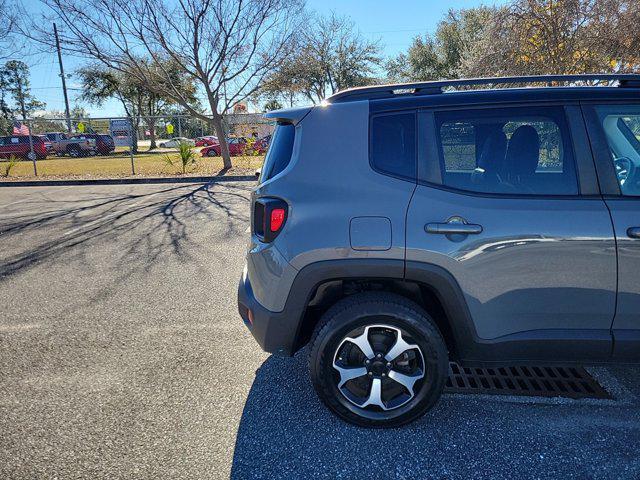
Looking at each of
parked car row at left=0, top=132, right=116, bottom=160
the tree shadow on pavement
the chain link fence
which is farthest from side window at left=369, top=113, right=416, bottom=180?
parked car row at left=0, top=132, right=116, bottom=160

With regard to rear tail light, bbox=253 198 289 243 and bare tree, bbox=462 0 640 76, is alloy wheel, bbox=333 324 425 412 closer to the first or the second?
rear tail light, bbox=253 198 289 243

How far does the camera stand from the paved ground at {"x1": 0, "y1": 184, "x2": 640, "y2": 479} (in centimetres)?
217

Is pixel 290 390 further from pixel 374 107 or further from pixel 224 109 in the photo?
pixel 224 109

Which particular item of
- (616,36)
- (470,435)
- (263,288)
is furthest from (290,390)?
(616,36)

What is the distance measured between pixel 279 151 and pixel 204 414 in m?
1.64

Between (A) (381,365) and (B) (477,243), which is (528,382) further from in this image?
(B) (477,243)

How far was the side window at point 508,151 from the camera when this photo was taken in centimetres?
232

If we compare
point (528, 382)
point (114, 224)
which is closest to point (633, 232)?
point (528, 382)

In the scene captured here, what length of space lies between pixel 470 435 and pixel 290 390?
1.12m

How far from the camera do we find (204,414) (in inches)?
101

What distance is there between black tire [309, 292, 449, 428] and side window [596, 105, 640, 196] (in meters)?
1.30

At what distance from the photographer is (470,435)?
7.75 ft

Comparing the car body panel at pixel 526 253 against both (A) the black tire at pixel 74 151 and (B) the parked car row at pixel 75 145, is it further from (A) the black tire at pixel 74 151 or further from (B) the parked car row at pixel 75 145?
(A) the black tire at pixel 74 151

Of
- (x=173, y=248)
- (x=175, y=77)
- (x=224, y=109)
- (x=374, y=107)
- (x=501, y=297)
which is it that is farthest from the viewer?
(x=175, y=77)
